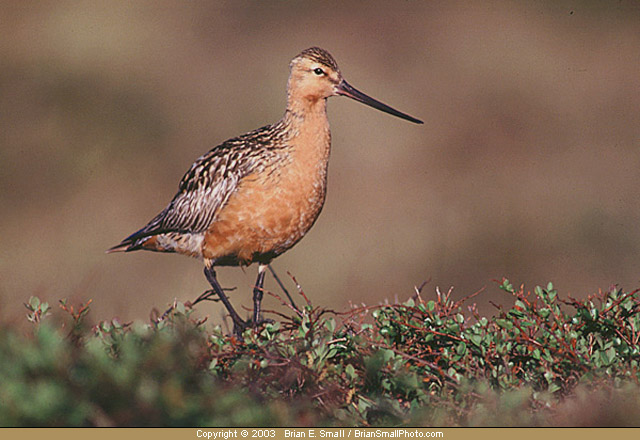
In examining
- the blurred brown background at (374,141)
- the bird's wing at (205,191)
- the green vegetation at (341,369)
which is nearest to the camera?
the green vegetation at (341,369)

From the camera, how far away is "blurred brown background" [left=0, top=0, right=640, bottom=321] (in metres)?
11.3

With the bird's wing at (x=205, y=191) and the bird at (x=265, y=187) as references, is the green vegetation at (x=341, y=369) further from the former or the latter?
the bird's wing at (x=205, y=191)

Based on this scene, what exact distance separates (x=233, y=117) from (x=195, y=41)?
231 centimetres

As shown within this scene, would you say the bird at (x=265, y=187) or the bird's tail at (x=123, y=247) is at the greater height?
the bird at (x=265, y=187)

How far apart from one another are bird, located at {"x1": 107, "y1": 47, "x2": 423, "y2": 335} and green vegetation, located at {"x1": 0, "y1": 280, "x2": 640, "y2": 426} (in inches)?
58.4

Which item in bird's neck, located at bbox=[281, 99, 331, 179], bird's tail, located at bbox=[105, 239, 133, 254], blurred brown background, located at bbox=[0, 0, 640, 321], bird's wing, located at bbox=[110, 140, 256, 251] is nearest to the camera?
bird's neck, located at bbox=[281, 99, 331, 179]

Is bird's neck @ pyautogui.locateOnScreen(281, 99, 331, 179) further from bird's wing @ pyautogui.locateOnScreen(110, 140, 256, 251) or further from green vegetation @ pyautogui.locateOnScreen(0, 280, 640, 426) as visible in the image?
green vegetation @ pyautogui.locateOnScreen(0, 280, 640, 426)

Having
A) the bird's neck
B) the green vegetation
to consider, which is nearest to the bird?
the bird's neck

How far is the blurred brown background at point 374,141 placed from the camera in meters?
11.3

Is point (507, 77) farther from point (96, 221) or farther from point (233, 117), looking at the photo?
point (96, 221)

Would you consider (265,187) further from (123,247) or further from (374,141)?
(374,141)

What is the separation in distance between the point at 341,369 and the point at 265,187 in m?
2.23

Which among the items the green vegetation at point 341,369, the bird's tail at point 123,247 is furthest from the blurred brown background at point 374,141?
the green vegetation at point 341,369

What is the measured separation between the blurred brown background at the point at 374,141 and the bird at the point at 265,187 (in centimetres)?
360
